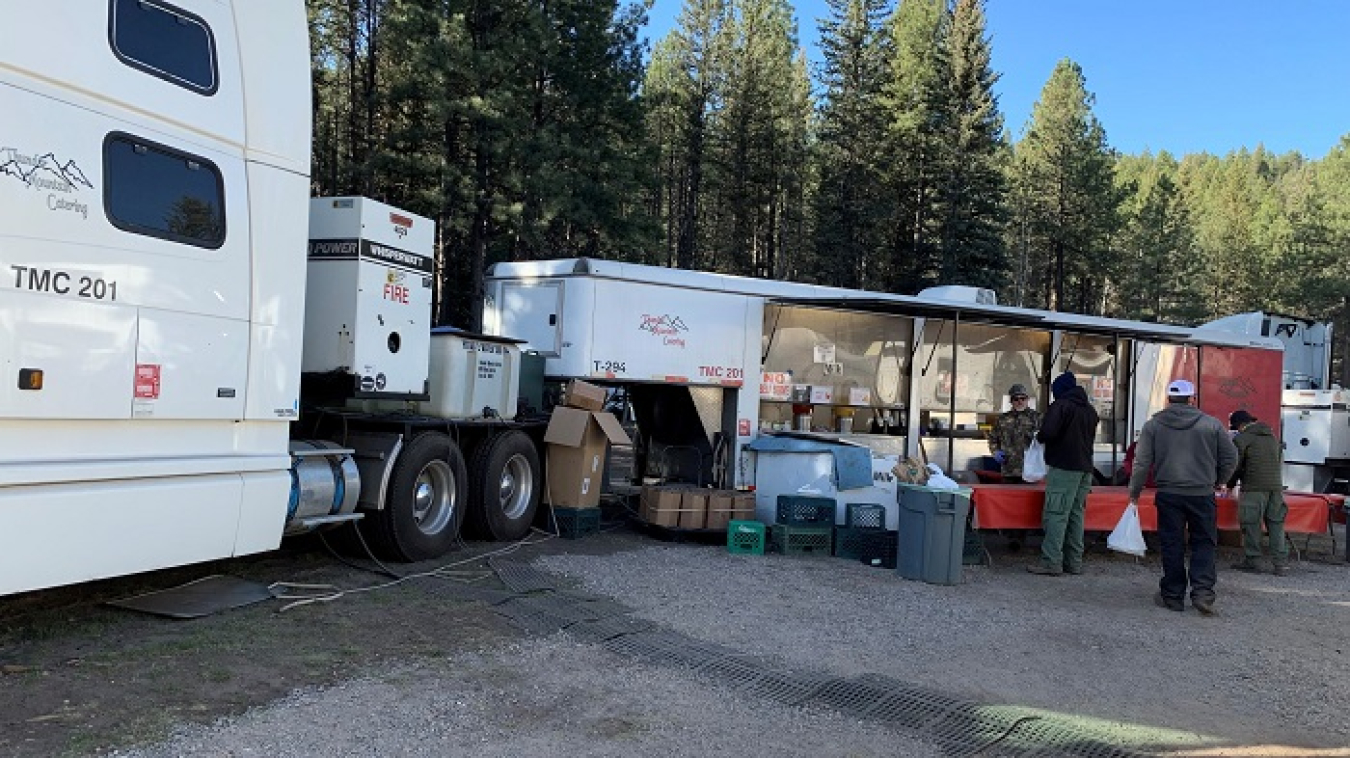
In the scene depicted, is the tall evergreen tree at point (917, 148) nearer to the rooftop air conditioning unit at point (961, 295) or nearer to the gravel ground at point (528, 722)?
the rooftop air conditioning unit at point (961, 295)

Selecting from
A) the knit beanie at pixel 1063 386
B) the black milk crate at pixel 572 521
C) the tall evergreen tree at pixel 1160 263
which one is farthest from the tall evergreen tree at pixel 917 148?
the black milk crate at pixel 572 521

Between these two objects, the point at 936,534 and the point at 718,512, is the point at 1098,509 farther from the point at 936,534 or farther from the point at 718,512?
the point at 718,512

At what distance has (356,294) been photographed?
7.48m

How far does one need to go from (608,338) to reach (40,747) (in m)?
7.56

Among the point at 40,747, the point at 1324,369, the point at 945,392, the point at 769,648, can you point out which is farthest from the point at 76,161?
the point at 1324,369

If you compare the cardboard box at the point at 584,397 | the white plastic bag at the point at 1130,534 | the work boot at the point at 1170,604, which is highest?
the cardboard box at the point at 584,397

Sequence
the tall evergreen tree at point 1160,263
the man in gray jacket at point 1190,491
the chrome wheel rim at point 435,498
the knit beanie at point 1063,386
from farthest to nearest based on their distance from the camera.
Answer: the tall evergreen tree at point 1160,263 < the knit beanie at point 1063,386 < the chrome wheel rim at point 435,498 < the man in gray jacket at point 1190,491

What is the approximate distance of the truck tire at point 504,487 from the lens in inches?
365

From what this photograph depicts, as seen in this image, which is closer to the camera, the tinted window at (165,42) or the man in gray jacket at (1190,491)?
the tinted window at (165,42)

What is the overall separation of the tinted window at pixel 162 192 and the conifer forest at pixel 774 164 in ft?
56.8

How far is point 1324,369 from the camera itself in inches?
844

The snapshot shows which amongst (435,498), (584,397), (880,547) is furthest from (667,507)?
(435,498)

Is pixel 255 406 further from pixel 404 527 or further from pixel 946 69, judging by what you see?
pixel 946 69

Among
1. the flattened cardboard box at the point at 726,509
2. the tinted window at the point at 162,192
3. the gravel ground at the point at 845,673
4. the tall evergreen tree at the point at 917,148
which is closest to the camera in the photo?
the gravel ground at the point at 845,673
